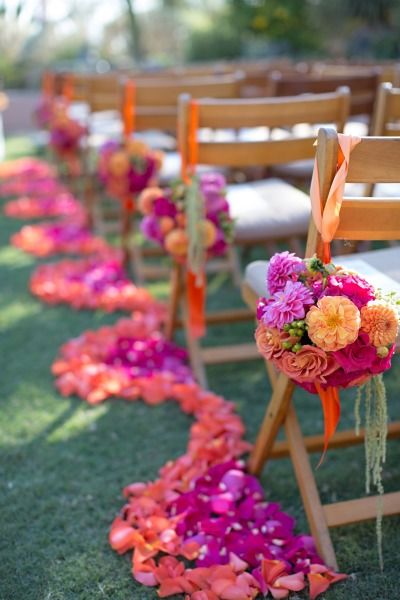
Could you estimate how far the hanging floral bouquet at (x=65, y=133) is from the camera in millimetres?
5195

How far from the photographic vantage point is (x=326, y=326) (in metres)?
1.52

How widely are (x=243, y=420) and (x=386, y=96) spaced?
1.30m

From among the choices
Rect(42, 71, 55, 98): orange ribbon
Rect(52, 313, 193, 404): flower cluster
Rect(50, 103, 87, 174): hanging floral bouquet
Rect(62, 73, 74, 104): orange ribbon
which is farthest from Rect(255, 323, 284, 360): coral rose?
Rect(42, 71, 55, 98): orange ribbon

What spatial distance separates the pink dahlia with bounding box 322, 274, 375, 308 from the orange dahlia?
1.2 inches

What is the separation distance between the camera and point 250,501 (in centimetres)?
212

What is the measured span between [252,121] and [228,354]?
3.18ft

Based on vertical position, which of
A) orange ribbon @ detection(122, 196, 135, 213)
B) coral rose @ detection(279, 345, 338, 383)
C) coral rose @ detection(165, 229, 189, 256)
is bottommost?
orange ribbon @ detection(122, 196, 135, 213)

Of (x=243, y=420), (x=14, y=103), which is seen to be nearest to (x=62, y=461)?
(x=243, y=420)

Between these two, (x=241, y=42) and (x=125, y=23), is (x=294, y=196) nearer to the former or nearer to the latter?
(x=241, y=42)

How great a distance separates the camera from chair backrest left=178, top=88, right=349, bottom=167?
2609 millimetres

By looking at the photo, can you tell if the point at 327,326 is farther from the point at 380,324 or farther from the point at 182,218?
the point at 182,218

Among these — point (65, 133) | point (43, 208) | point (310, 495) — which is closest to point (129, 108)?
point (65, 133)

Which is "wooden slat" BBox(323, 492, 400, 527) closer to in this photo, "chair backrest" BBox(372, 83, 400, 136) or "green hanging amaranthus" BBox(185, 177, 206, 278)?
"green hanging amaranthus" BBox(185, 177, 206, 278)

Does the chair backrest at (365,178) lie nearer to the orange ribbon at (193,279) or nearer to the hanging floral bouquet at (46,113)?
the orange ribbon at (193,279)
